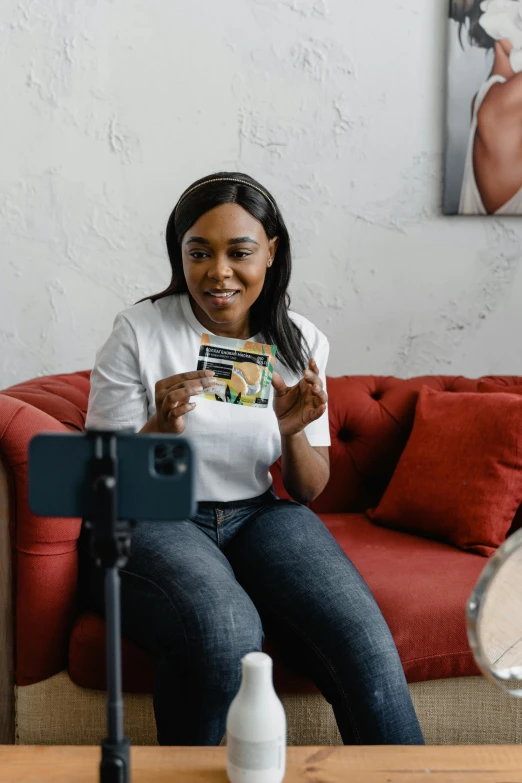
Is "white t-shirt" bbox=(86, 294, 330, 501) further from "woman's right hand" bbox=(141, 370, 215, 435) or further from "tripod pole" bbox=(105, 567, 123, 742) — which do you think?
"tripod pole" bbox=(105, 567, 123, 742)

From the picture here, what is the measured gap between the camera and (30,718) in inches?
56.4

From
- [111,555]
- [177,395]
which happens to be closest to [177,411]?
[177,395]

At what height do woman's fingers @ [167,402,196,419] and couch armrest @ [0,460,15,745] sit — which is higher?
woman's fingers @ [167,402,196,419]

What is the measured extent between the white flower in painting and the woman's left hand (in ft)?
4.14

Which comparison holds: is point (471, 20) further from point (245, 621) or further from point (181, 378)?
point (245, 621)

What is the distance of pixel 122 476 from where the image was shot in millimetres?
631

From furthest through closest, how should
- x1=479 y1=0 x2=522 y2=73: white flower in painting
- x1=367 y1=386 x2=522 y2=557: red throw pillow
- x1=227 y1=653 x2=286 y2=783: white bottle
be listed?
x1=479 y1=0 x2=522 y2=73: white flower in painting, x1=367 y1=386 x2=522 y2=557: red throw pillow, x1=227 y1=653 x2=286 y2=783: white bottle

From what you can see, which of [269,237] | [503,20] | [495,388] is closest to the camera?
[269,237]

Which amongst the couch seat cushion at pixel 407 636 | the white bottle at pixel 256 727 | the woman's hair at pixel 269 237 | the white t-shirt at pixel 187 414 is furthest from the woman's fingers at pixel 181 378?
the white bottle at pixel 256 727

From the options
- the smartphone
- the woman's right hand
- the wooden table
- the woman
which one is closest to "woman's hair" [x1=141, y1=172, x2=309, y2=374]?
the woman

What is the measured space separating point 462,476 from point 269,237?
68cm

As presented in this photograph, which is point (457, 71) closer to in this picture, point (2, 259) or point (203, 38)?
point (203, 38)

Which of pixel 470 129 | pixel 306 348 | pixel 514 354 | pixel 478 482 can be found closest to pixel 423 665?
Answer: pixel 478 482

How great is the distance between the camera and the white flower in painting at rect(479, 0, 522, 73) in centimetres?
212
